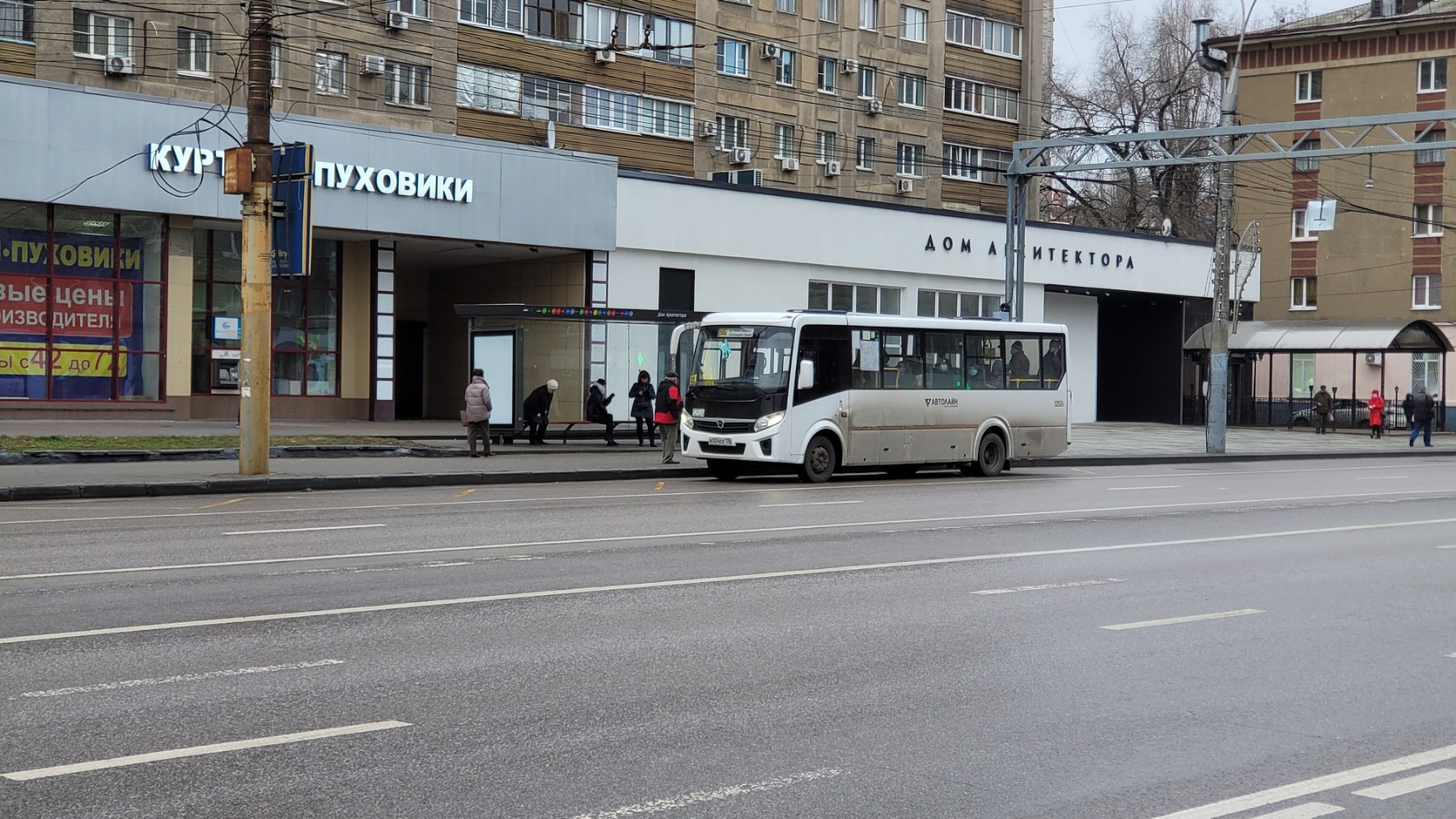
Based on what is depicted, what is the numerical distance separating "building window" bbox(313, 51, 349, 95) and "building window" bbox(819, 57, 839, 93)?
18.9 metres

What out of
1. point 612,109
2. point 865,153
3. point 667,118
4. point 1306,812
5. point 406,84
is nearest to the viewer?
point 1306,812

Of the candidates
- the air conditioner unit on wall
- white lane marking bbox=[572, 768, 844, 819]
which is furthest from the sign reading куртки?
white lane marking bbox=[572, 768, 844, 819]

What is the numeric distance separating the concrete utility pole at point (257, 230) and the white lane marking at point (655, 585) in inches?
415

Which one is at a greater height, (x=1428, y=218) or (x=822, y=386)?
(x=1428, y=218)

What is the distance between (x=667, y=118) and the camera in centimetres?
4744

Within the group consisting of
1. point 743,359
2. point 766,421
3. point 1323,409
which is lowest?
point 766,421

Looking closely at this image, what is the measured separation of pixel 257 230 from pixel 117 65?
56.8 feet

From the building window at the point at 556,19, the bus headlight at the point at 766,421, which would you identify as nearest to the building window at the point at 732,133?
the building window at the point at 556,19

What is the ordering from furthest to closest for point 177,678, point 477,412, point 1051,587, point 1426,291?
1. point 1426,291
2. point 477,412
3. point 1051,587
4. point 177,678

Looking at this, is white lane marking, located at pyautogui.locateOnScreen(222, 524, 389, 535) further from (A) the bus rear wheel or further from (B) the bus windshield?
(A) the bus rear wheel

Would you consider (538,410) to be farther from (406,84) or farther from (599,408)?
(406,84)

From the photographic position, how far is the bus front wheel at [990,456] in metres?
26.8

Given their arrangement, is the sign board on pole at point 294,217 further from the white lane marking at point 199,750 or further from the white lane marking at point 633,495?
the white lane marking at point 199,750

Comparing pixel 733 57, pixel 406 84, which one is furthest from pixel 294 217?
pixel 733 57
